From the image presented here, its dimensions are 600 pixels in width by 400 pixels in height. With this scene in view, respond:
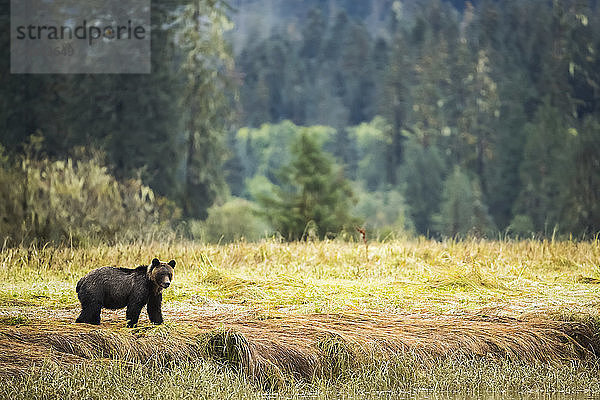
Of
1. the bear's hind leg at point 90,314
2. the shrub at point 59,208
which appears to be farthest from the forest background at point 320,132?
the bear's hind leg at point 90,314

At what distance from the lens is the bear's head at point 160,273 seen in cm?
579

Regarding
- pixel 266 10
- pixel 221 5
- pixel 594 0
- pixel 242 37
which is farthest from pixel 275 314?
pixel 266 10

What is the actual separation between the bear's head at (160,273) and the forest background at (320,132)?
4.96m

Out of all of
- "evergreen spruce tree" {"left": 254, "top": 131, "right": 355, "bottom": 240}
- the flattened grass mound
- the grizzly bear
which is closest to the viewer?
the flattened grass mound

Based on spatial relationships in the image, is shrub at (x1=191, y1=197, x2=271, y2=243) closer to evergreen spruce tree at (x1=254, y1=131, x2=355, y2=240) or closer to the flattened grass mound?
evergreen spruce tree at (x1=254, y1=131, x2=355, y2=240)

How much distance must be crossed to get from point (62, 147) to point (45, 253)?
1207cm

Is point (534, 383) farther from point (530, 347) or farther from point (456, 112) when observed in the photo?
point (456, 112)

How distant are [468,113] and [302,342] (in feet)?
104

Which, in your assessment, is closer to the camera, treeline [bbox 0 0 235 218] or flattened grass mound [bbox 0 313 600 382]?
flattened grass mound [bbox 0 313 600 382]

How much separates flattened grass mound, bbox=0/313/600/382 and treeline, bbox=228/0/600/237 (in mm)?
19309

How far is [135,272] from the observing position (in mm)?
6039

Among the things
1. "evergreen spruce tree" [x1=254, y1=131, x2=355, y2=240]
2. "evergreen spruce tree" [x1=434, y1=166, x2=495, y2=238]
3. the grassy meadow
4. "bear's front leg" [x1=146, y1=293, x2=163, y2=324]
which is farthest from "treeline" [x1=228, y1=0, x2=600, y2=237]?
"bear's front leg" [x1=146, y1=293, x2=163, y2=324]

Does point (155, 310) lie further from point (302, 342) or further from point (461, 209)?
point (461, 209)

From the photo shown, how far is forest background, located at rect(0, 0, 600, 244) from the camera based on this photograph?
1958cm
